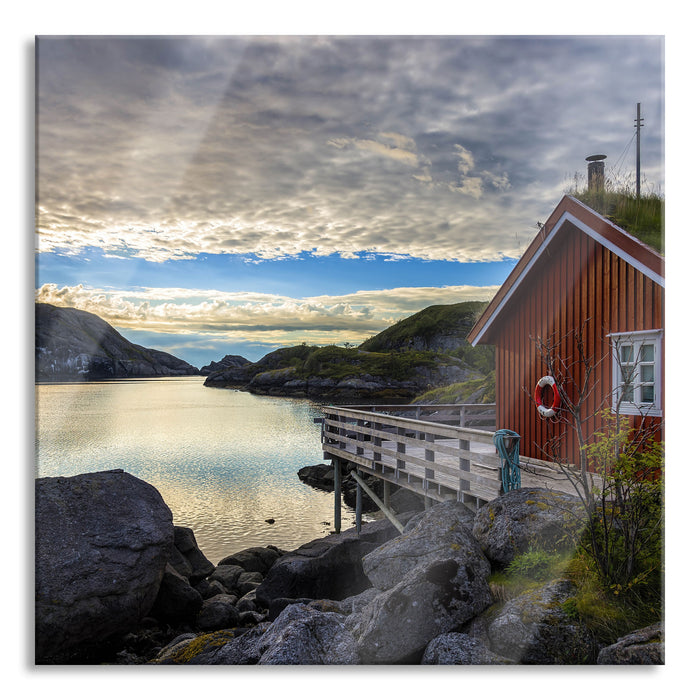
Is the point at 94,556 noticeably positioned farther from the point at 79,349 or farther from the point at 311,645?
the point at 311,645

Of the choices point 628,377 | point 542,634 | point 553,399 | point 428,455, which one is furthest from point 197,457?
point 628,377

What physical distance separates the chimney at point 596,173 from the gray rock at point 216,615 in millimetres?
7671

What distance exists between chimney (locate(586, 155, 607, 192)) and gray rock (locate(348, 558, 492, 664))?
13.7 ft

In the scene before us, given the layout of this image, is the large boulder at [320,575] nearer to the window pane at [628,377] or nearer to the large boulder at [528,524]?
the large boulder at [528,524]

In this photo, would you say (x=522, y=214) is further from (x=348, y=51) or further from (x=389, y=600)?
(x=389, y=600)

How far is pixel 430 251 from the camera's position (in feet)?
18.7

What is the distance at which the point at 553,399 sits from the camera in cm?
705

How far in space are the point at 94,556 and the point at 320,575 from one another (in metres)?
3.51

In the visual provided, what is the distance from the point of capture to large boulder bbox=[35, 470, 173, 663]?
4.84 metres

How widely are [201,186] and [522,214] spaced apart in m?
3.46

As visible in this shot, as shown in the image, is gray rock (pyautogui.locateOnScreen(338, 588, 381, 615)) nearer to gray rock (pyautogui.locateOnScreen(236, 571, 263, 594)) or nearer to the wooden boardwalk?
the wooden boardwalk

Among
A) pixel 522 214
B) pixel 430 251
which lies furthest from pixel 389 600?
pixel 522 214

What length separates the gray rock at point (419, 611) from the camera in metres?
3.61
